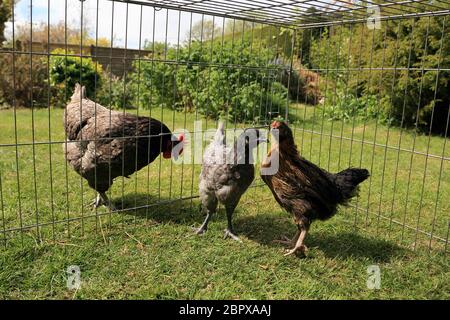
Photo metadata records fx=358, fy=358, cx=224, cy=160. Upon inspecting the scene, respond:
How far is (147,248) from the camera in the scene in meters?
3.54

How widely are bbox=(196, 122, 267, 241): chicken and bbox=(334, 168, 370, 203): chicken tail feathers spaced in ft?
2.99

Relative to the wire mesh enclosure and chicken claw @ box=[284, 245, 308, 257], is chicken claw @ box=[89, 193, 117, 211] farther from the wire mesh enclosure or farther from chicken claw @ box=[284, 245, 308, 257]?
chicken claw @ box=[284, 245, 308, 257]

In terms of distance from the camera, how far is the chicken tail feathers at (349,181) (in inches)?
146

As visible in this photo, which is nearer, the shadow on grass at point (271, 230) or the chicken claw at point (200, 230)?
the shadow on grass at point (271, 230)

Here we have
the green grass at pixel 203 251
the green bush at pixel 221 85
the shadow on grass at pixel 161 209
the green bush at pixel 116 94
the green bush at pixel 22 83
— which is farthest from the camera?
the green bush at pixel 116 94

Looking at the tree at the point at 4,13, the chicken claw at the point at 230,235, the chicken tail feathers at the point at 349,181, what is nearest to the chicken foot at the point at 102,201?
the chicken claw at the point at 230,235

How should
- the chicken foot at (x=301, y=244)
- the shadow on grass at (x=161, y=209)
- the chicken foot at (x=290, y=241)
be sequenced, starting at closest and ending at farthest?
the chicken foot at (x=301, y=244) → the chicken foot at (x=290, y=241) → the shadow on grass at (x=161, y=209)

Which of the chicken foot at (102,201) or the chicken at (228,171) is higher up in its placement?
the chicken at (228,171)

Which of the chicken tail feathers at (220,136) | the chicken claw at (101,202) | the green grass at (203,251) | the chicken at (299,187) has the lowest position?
the green grass at (203,251)

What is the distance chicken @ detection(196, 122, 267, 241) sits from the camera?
12.2 ft

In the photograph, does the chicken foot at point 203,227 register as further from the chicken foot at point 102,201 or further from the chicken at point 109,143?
the chicken foot at point 102,201

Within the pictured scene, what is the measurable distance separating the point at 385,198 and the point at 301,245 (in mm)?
2417

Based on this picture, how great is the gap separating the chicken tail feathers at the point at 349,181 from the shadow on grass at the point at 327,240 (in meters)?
0.51
